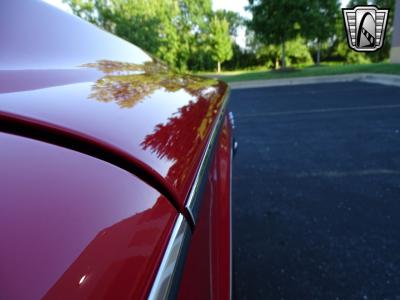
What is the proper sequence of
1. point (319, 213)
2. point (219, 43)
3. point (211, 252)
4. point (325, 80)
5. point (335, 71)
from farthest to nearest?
point (219, 43), point (335, 71), point (325, 80), point (319, 213), point (211, 252)

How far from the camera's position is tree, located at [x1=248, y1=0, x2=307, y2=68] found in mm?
17922

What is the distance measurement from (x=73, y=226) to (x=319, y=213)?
8.77ft

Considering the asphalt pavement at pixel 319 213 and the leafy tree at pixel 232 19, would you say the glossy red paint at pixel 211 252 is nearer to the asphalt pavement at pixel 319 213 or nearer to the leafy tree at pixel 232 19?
the asphalt pavement at pixel 319 213

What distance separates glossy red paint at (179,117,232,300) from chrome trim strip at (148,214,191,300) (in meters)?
0.10

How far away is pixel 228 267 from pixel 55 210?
65cm

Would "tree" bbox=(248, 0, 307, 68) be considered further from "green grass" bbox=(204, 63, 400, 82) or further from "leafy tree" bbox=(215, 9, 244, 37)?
"leafy tree" bbox=(215, 9, 244, 37)

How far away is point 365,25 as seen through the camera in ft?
35.2

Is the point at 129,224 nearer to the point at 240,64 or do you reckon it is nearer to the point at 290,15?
the point at 290,15

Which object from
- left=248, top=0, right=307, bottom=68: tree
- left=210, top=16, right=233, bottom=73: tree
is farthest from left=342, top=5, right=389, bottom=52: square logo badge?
left=210, top=16, right=233, bottom=73: tree

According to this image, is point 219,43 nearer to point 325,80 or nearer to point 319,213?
point 325,80

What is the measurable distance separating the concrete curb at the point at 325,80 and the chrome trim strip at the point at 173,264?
12173 mm

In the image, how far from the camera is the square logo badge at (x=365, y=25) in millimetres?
10273

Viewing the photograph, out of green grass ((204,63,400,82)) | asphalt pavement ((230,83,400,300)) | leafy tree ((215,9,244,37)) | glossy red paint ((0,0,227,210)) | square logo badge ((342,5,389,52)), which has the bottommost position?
asphalt pavement ((230,83,400,300))

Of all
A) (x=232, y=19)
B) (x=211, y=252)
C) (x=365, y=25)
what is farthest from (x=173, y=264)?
(x=232, y=19)
